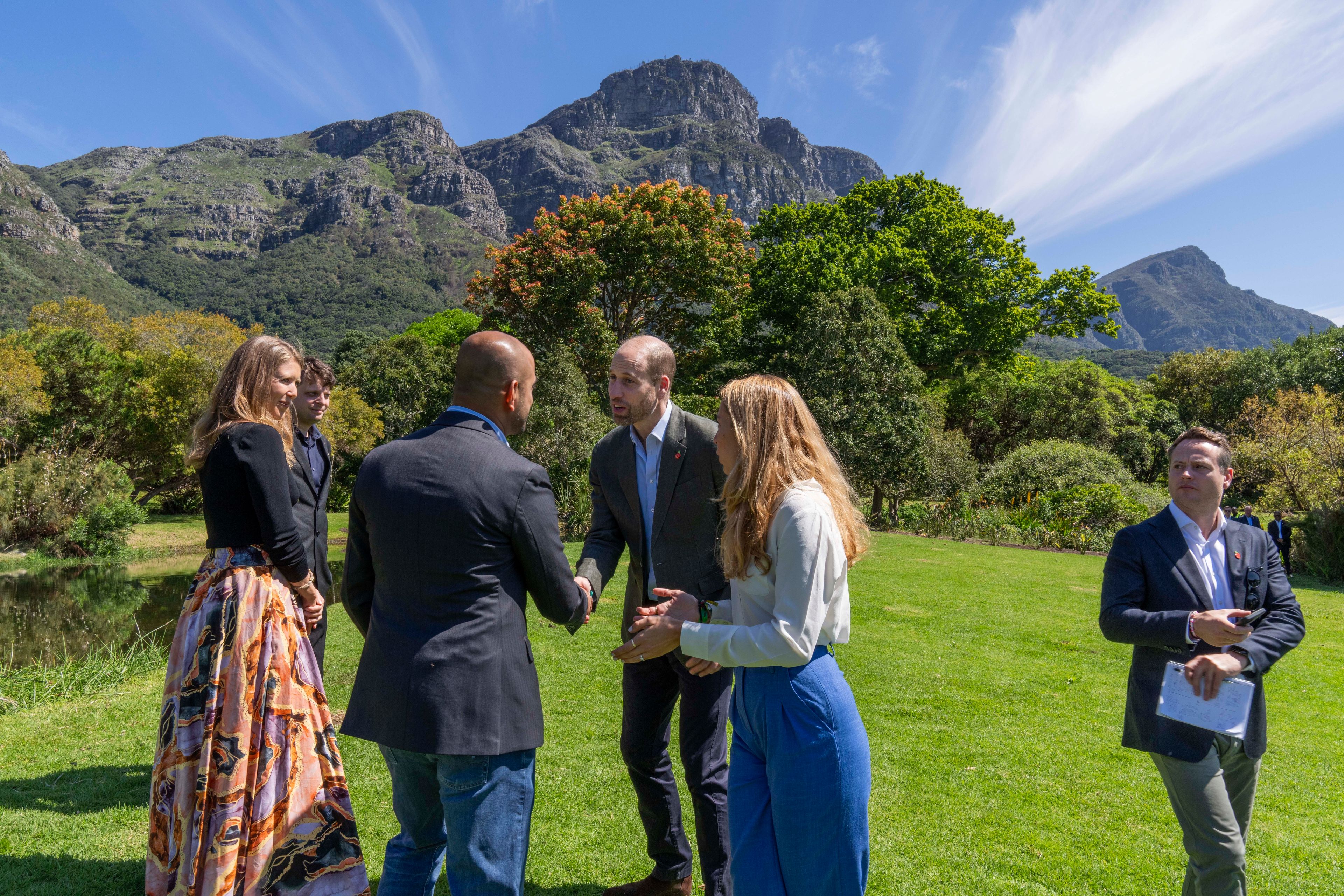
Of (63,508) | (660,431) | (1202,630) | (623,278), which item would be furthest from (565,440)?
(1202,630)

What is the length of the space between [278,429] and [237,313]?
360 ft

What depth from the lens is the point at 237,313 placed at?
95500mm

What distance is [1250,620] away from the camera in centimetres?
251

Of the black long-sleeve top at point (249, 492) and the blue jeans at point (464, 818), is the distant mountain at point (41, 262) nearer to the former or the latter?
the black long-sleeve top at point (249, 492)

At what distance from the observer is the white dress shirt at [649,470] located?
3.34 m

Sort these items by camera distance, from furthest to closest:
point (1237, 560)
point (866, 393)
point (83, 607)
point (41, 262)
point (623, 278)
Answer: point (41, 262) < point (623, 278) < point (866, 393) < point (83, 607) < point (1237, 560)

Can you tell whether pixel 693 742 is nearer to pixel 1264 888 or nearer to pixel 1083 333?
pixel 1264 888

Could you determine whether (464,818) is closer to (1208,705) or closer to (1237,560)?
(1208,705)

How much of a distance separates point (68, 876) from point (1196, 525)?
5152mm

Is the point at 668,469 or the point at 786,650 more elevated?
the point at 668,469

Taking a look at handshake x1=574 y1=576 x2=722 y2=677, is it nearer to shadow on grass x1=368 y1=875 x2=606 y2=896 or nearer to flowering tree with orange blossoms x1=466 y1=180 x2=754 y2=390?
shadow on grass x1=368 y1=875 x2=606 y2=896

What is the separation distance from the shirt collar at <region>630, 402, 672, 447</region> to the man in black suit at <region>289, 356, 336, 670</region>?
1561mm

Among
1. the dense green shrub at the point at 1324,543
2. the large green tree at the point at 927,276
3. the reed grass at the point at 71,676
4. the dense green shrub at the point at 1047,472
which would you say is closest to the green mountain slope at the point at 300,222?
the large green tree at the point at 927,276

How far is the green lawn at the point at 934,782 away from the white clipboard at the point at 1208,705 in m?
1.46
